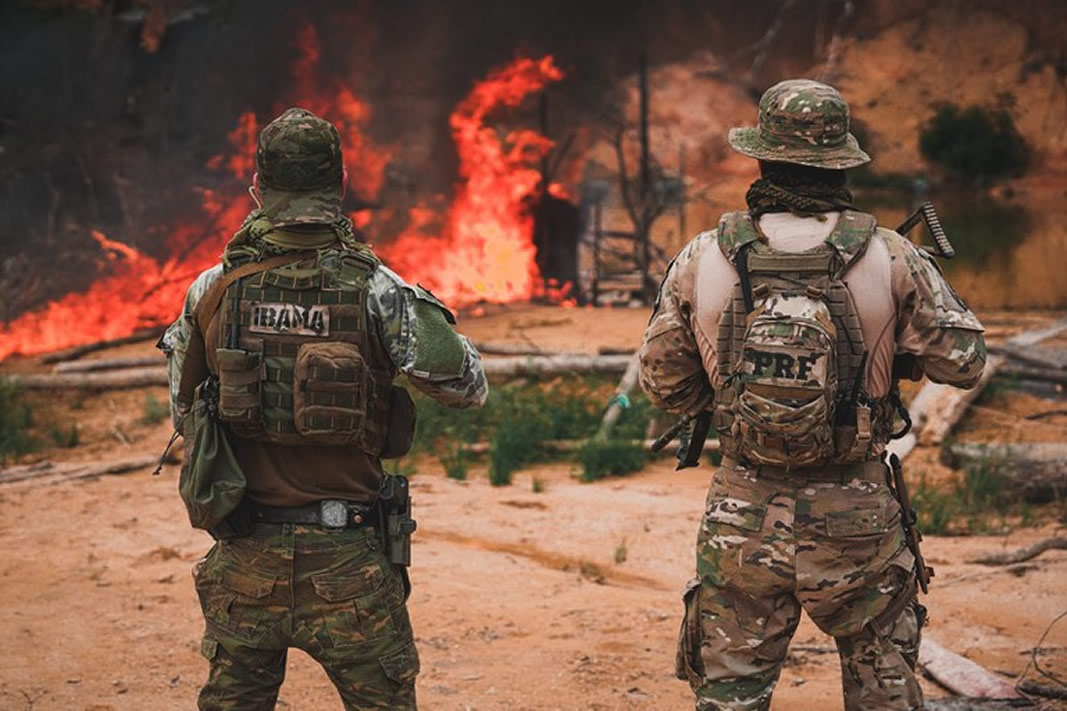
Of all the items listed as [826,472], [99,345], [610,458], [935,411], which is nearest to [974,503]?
[935,411]

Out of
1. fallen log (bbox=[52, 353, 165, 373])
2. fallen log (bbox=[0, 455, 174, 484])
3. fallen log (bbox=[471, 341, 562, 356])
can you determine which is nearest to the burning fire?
fallen log (bbox=[52, 353, 165, 373])

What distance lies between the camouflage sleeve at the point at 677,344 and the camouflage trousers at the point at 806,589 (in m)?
0.29

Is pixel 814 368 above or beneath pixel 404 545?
above

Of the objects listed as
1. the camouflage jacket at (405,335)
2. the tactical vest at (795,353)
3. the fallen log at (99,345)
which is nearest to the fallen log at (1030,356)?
the fallen log at (99,345)

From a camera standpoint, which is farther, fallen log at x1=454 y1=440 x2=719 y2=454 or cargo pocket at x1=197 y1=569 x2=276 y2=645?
fallen log at x1=454 y1=440 x2=719 y2=454

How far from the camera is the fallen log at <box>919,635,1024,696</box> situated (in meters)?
4.80

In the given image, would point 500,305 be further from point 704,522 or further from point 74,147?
point 704,522

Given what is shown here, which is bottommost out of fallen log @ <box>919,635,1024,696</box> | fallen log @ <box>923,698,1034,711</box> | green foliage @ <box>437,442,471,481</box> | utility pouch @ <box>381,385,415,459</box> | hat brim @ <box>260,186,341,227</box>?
fallen log @ <box>919,635,1024,696</box>

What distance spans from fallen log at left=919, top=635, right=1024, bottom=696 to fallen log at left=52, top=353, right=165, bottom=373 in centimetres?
810

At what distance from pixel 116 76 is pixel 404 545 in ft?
44.2

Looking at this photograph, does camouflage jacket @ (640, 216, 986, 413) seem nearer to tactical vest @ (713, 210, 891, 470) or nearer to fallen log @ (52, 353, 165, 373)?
tactical vest @ (713, 210, 891, 470)

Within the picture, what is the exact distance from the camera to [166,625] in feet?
19.4

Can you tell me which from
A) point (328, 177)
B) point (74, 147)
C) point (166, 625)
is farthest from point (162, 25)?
point (328, 177)

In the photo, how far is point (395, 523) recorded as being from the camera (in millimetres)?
3561
